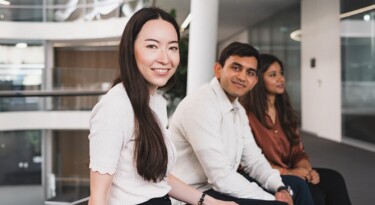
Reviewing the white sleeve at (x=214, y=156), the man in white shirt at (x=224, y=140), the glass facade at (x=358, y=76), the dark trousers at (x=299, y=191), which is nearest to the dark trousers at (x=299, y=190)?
the dark trousers at (x=299, y=191)

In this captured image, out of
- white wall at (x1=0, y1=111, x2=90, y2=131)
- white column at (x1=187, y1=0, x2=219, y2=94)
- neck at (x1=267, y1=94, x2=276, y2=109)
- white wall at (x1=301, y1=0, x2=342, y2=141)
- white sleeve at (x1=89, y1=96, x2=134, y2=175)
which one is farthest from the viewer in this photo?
white wall at (x1=301, y1=0, x2=342, y2=141)

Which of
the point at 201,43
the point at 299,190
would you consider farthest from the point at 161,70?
the point at 201,43

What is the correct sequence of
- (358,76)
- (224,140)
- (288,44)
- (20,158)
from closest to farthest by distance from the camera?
(224,140)
(20,158)
(358,76)
(288,44)

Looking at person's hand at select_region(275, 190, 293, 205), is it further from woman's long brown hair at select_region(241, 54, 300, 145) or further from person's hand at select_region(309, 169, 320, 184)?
woman's long brown hair at select_region(241, 54, 300, 145)

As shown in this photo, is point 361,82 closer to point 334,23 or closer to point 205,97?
point 334,23

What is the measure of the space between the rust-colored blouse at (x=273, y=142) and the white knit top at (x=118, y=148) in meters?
1.17

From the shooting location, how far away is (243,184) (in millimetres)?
1652

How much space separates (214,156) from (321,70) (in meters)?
7.29

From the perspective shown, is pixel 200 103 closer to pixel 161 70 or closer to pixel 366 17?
pixel 161 70

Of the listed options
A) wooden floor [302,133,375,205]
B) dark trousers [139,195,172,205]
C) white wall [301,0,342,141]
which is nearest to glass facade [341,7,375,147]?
white wall [301,0,342,141]

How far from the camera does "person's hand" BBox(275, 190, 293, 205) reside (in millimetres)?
1709

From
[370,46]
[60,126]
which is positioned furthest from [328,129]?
[60,126]

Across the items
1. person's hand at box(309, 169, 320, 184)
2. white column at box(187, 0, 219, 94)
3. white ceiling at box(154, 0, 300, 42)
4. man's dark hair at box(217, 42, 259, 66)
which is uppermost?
white ceiling at box(154, 0, 300, 42)

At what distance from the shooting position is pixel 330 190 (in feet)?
6.95
